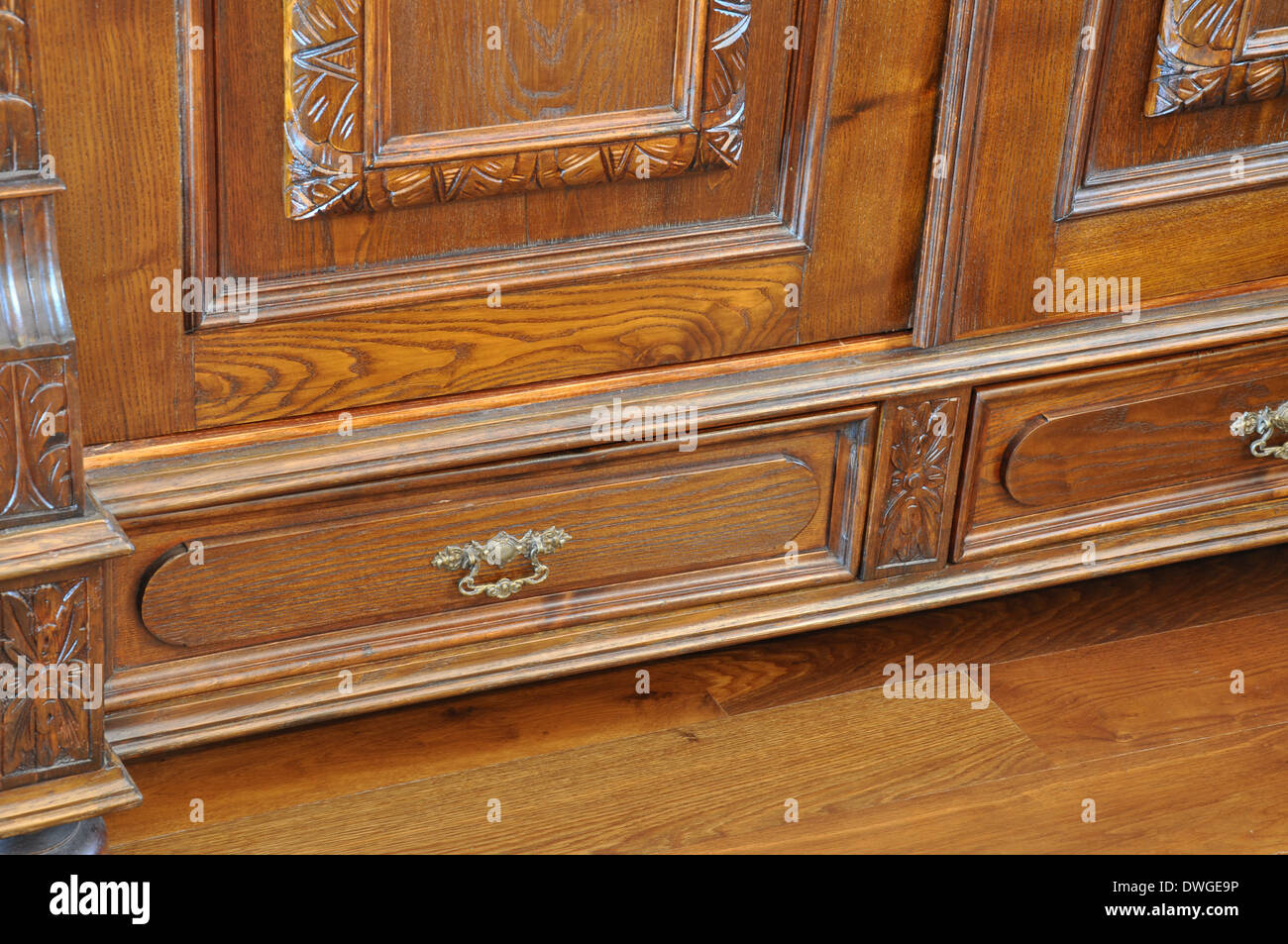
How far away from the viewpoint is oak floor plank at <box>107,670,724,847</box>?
4.95 feet

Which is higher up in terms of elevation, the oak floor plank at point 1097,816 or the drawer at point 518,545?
the drawer at point 518,545

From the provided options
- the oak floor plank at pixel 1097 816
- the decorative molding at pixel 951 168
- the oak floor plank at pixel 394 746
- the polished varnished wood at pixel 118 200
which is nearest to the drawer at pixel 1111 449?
the decorative molding at pixel 951 168

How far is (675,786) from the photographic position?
156cm

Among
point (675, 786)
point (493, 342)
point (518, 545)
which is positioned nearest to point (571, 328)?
point (493, 342)

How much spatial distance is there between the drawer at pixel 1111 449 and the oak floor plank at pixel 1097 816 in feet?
0.85

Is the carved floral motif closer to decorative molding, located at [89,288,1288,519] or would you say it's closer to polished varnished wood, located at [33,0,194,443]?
decorative molding, located at [89,288,1288,519]

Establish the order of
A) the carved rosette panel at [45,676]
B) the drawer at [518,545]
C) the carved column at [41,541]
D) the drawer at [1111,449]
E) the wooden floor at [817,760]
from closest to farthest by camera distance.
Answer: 1. the carved column at [41,541]
2. the carved rosette panel at [45,676]
3. the drawer at [518,545]
4. the wooden floor at [817,760]
5. the drawer at [1111,449]

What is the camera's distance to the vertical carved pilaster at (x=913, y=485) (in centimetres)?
158

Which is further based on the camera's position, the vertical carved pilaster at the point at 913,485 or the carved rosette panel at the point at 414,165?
the vertical carved pilaster at the point at 913,485

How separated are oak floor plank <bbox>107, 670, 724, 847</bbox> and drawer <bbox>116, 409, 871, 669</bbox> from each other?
15 centimetres

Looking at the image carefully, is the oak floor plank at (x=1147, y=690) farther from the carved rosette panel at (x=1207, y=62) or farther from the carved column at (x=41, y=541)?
the carved column at (x=41, y=541)

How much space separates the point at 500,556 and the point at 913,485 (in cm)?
44

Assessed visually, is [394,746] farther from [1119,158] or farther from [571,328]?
[1119,158]

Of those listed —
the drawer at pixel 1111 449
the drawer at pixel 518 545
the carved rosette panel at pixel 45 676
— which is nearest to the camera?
the carved rosette panel at pixel 45 676
